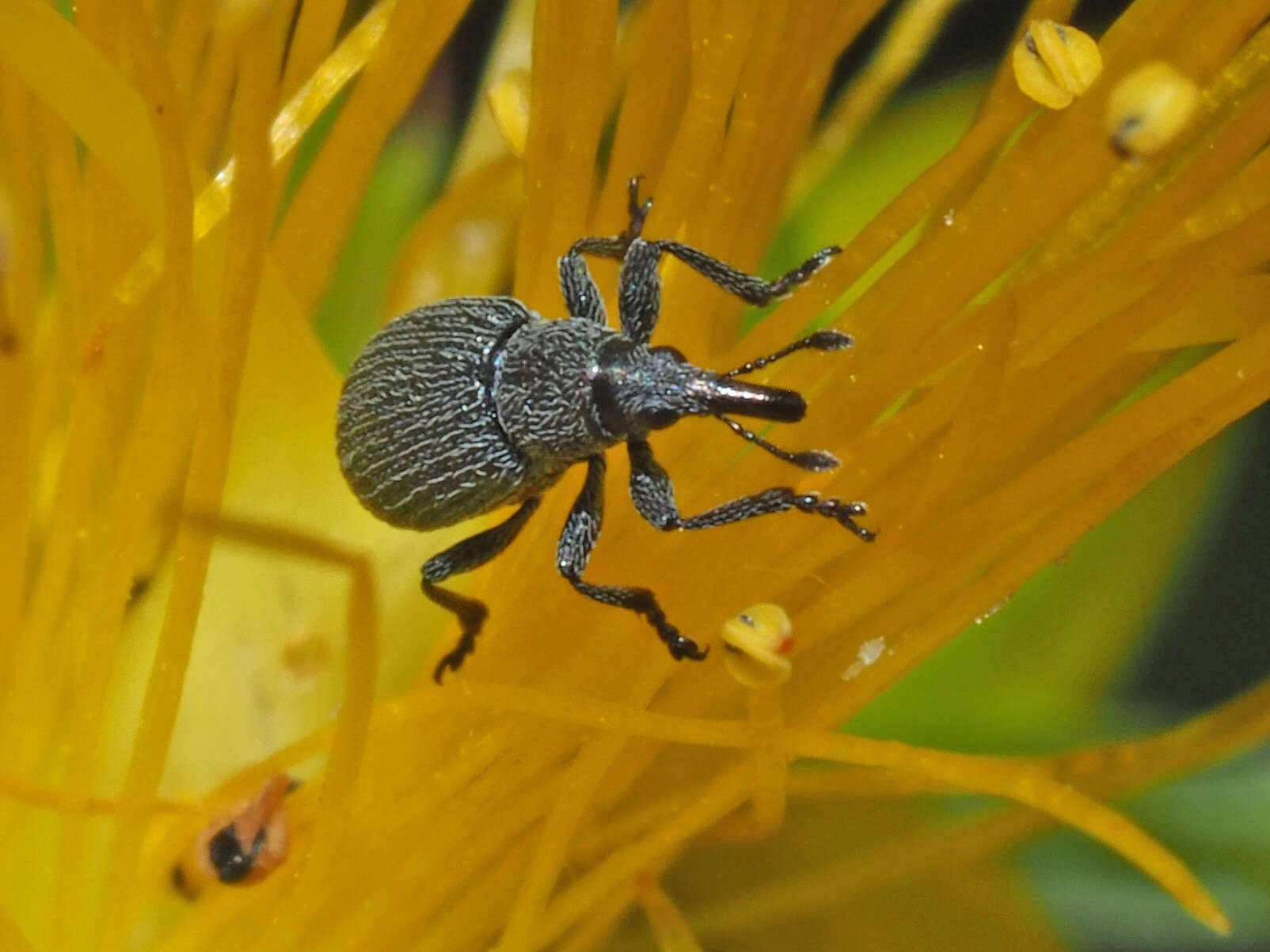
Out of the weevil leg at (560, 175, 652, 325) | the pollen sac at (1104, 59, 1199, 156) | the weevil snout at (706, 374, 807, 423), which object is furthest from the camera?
the weevil leg at (560, 175, 652, 325)

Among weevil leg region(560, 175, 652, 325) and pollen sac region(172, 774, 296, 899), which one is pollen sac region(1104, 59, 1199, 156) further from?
pollen sac region(172, 774, 296, 899)

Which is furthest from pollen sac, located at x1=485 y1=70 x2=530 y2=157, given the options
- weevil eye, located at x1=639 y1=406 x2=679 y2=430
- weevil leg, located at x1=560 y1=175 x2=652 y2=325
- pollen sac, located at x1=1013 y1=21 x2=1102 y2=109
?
pollen sac, located at x1=1013 y1=21 x2=1102 y2=109

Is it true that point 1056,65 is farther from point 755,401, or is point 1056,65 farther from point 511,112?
point 511,112

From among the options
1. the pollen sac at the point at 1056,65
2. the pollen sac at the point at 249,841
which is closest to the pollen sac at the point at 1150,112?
the pollen sac at the point at 1056,65

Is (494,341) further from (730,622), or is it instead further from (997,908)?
(997,908)

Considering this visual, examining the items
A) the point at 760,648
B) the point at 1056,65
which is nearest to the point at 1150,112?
the point at 1056,65

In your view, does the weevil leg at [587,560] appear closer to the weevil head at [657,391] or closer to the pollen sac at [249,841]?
the weevil head at [657,391]

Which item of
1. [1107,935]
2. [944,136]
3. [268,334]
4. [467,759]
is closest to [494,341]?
[268,334]
